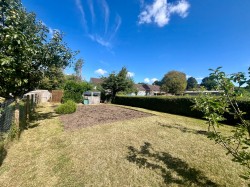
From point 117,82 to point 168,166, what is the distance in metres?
21.5

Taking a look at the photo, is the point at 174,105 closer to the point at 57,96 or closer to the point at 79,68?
the point at 57,96

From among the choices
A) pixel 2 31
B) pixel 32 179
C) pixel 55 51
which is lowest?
pixel 32 179

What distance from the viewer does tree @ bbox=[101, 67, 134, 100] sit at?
24830mm

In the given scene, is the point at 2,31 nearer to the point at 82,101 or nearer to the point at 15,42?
the point at 15,42

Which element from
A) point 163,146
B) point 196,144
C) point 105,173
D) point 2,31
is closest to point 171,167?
point 163,146

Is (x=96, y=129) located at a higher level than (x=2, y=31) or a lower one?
lower

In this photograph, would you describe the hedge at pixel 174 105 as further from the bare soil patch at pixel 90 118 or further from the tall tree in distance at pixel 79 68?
the tall tree in distance at pixel 79 68

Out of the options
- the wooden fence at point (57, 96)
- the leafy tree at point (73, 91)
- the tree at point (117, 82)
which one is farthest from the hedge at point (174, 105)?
the wooden fence at point (57, 96)

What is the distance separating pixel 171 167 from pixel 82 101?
789 inches

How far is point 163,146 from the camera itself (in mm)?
5238

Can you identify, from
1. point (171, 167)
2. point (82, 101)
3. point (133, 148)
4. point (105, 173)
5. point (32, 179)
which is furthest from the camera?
point (82, 101)

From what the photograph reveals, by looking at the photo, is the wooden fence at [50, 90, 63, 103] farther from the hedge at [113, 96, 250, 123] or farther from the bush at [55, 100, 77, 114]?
the hedge at [113, 96, 250, 123]

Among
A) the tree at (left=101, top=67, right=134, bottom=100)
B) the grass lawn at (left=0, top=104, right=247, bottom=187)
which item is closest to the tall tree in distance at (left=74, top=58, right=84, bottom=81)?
the tree at (left=101, top=67, right=134, bottom=100)

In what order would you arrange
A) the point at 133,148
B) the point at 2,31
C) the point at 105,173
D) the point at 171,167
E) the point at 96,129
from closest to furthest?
the point at 2,31, the point at 105,173, the point at 171,167, the point at 133,148, the point at 96,129
